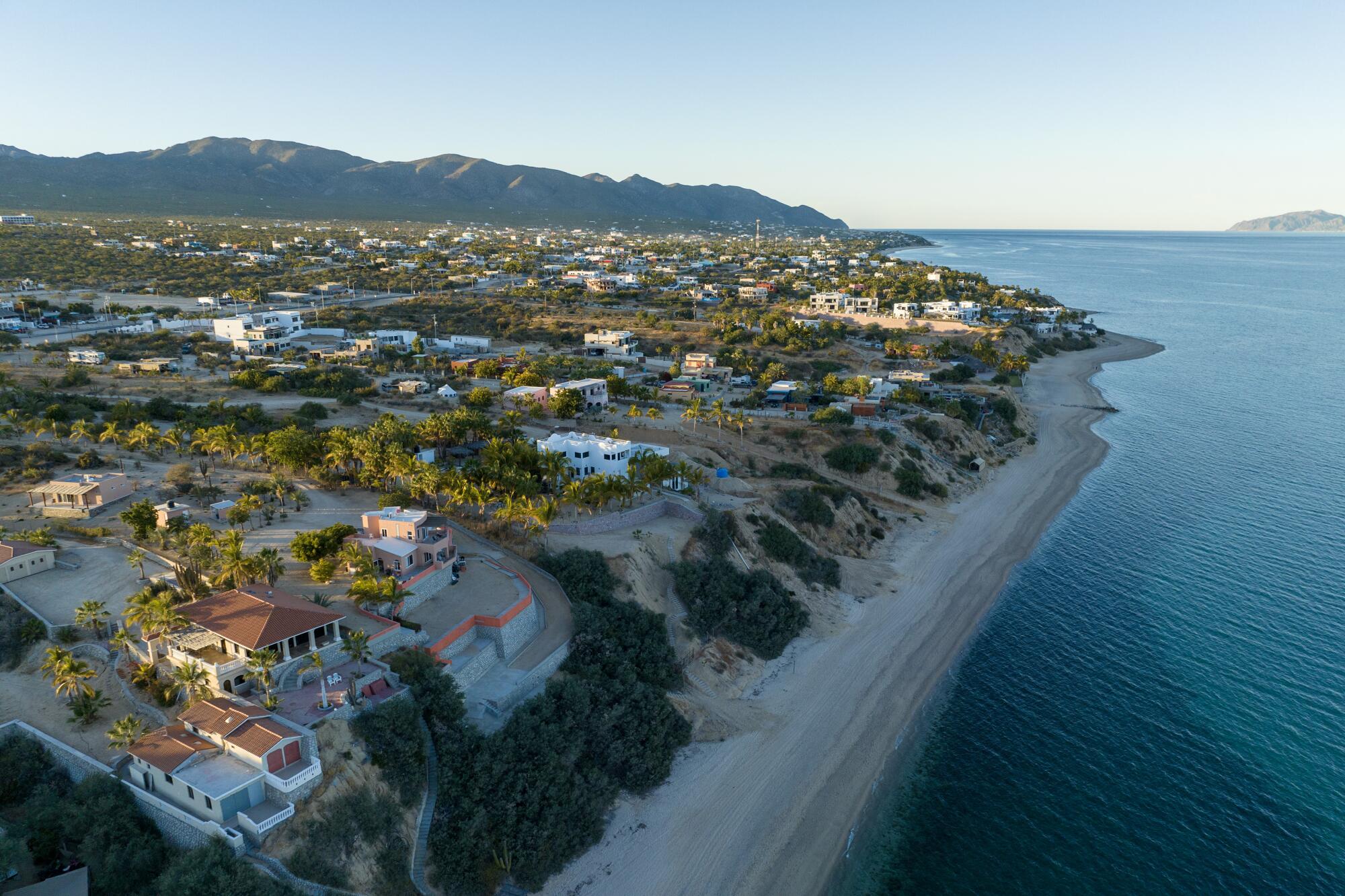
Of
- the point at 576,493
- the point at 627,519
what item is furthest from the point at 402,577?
the point at 627,519

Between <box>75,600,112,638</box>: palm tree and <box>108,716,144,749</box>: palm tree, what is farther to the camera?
<box>75,600,112,638</box>: palm tree

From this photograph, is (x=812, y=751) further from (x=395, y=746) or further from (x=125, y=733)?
(x=125, y=733)

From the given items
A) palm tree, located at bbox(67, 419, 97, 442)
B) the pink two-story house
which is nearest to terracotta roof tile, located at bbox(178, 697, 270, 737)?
the pink two-story house

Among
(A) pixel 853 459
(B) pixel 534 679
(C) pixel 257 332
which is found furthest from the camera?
(C) pixel 257 332

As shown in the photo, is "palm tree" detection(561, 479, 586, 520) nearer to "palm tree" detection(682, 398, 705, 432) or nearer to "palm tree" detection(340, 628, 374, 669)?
"palm tree" detection(340, 628, 374, 669)

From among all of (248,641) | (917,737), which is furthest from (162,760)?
(917,737)
